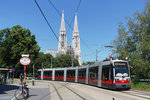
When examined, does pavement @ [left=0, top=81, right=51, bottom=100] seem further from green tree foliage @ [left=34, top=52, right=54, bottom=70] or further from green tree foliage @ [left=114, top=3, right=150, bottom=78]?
green tree foliage @ [left=34, top=52, right=54, bottom=70]

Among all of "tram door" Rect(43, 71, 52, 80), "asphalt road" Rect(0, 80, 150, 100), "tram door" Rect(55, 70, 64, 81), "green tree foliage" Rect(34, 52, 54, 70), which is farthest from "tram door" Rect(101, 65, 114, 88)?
"green tree foliage" Rect(34, 52, 54, 70)

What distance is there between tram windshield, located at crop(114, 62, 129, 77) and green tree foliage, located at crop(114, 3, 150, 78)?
9.27 feet

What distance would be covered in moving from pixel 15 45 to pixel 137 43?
2929cm

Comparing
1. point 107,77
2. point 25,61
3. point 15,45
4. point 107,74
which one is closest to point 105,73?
point 107,74

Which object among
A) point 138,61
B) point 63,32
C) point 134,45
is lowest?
point 138,61

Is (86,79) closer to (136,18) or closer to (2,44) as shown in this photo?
(136,18)

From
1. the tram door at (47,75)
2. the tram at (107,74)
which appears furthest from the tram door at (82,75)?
the tram door at (47,75)

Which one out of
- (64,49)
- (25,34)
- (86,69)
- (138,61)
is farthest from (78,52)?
(138,61)

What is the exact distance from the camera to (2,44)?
44938 millimetres

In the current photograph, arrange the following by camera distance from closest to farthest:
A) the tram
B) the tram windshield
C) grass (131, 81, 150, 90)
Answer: the tram, the tram windshield, grass (131, 81, 150, 90)

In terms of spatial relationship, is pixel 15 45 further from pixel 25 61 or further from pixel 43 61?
pixel 43 61

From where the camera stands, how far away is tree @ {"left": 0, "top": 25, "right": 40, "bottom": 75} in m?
44.0

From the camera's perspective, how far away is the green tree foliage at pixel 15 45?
144 feet

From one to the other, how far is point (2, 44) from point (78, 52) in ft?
299
